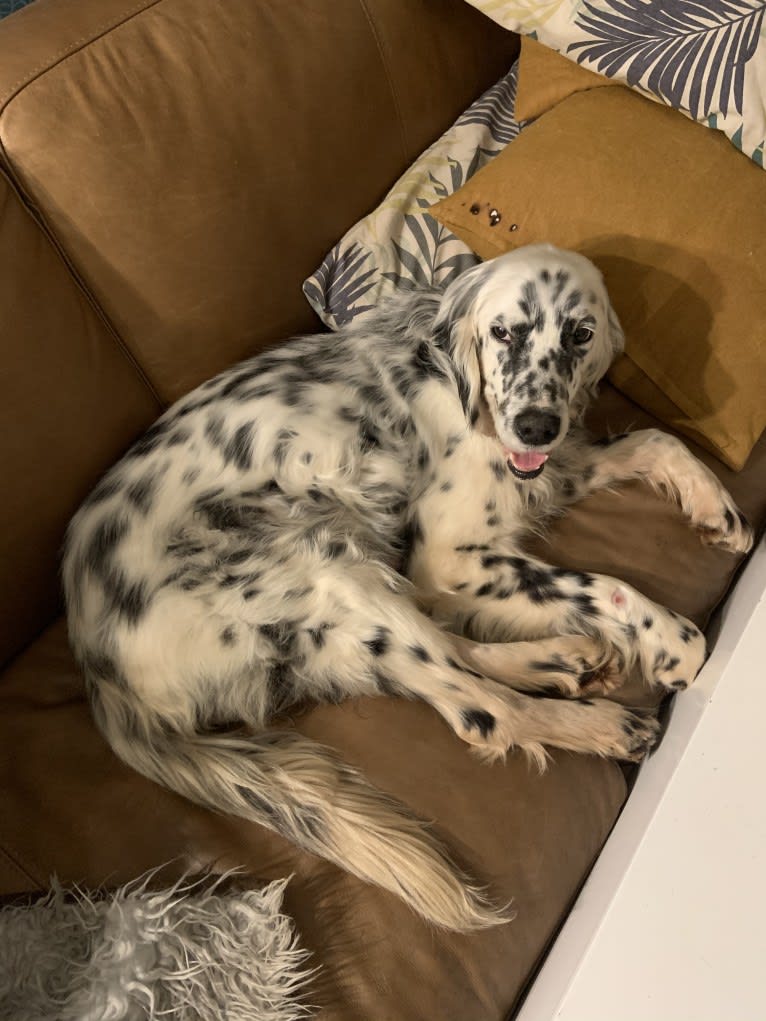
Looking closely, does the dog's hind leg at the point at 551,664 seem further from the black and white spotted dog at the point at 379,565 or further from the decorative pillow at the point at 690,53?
the decorative pillow at the point at 690,53

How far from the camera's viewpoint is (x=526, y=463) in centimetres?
166

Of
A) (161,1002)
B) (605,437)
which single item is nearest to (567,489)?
(605,437)

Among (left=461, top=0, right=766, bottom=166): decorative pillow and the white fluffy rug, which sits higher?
(left=461, top=0, right=766, bottom=166): decorative pillow

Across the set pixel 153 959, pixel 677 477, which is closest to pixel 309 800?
pixel 153 959

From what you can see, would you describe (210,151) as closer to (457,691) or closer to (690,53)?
(690,53)

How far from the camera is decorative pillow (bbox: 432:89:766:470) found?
68.5 inches

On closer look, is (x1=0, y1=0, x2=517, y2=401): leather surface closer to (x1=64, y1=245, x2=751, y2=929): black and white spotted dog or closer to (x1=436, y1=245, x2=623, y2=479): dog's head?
(x1=64, y1=245, x2=751, y2=929): black and white spotted dog

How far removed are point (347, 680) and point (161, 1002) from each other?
591mm

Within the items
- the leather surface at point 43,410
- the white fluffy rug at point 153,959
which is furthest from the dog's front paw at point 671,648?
the leather surface at point 43,410

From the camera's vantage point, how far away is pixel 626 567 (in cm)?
171

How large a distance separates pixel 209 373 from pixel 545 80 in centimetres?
113

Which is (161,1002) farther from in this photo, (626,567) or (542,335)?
(542,335)

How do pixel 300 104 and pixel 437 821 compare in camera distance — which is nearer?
pixel 437 821

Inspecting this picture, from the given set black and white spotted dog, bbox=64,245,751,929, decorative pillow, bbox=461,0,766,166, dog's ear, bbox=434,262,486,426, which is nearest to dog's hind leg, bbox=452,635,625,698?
black and white spotted dog, bbox=64,245,751,929
